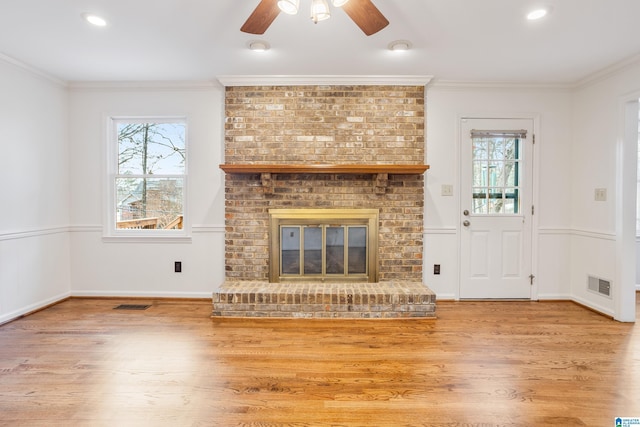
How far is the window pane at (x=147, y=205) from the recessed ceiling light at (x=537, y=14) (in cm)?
368

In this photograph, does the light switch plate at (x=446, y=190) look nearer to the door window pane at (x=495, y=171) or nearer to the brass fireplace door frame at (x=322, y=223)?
the door window pane at (x=495, y=171)

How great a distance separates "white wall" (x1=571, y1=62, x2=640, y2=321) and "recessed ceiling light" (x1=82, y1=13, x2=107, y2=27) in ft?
14.7

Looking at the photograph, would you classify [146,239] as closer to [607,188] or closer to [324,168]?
[324,168]

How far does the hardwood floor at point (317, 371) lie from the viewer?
1.70 metres

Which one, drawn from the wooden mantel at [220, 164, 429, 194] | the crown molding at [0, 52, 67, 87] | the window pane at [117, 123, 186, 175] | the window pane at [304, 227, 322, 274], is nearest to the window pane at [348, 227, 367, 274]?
the window pane at [304, 227, 322, 274]

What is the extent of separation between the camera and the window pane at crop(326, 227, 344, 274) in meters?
3.50

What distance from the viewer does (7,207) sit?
117 inches

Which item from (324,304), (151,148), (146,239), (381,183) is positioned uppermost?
(151,148)

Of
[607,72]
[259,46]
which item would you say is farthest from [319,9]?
[607,72]

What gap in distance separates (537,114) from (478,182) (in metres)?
0.98

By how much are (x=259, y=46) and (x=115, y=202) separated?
247 cm

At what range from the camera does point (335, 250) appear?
3504 mm

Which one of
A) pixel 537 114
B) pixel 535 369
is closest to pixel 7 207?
pixel 535 369

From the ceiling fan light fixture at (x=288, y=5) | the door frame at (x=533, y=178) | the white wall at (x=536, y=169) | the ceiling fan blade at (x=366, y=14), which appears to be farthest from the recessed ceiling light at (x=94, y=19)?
the door frame at (x=533, y=178)
